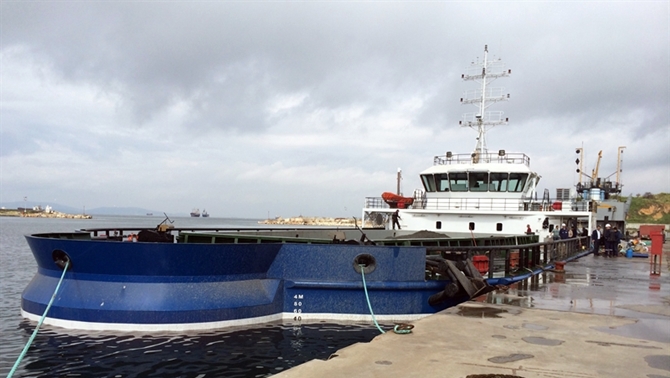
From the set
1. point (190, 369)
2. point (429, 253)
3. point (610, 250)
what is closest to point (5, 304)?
point (190, 369)

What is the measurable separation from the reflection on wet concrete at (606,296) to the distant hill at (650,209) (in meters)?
77.7

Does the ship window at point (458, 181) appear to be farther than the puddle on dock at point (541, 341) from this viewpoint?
Yes

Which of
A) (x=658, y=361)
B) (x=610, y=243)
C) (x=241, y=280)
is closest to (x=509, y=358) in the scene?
(x=658, y=361)

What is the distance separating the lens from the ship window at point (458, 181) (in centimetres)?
1897

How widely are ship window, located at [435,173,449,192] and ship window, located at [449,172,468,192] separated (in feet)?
0.51

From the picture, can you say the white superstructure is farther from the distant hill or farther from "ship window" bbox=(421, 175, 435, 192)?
the distant hill

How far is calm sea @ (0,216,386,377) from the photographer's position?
22.8 ft

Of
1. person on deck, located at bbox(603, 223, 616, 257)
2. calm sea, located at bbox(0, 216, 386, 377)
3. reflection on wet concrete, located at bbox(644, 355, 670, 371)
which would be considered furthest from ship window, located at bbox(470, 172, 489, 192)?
reflection on wet concrete, located at bbox(644, 355, 670, 371)

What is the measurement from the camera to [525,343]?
565 cm

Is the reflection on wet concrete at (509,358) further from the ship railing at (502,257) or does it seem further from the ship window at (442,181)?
the ship window at (442,181)

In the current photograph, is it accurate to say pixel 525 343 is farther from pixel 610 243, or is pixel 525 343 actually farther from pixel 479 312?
pixel 610 243

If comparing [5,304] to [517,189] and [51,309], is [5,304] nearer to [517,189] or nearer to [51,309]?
[51,309]

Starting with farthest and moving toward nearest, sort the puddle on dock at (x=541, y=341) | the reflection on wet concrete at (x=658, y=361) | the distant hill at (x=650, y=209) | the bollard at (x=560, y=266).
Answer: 1. the distant hill at (x=650, y=209)
2. the bollard at (x=560, y=266)
3. the puddle on dock at (x=541, y=341)
4. the reflection on wet concrete at (x=658, y=361)

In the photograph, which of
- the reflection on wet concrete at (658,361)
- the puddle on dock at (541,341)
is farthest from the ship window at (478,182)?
the reflection on wet concrete at (658,361)
